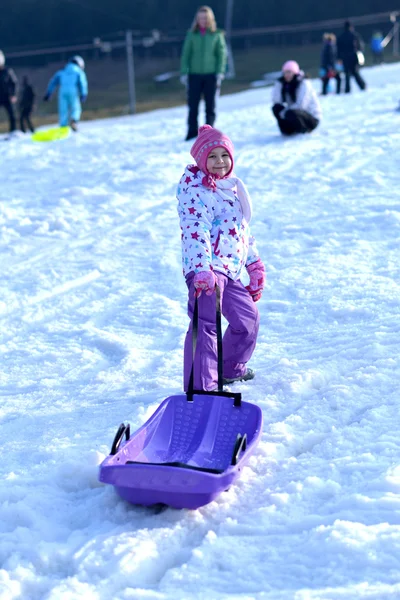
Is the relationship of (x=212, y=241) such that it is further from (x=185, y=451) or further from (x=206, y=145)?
(x=185, y=451)

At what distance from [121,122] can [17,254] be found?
26.5ft

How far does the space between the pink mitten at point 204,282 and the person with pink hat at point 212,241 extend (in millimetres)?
13

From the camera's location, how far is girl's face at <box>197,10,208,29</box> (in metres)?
10.3

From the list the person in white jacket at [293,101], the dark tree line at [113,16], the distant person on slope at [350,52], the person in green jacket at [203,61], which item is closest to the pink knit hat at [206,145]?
the person in white jacket at [293,101]

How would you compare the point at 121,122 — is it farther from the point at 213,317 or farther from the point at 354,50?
the point at 213,317

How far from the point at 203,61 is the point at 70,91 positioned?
3.97 metres

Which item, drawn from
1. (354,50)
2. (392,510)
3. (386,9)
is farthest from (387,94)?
(386,9)

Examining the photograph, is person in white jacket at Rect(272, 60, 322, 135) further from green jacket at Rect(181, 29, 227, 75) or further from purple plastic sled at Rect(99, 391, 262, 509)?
purple plastic sled at Rect(99, 391, 262, 509)

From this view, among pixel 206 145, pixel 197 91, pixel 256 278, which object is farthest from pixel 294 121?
pixel 206 145

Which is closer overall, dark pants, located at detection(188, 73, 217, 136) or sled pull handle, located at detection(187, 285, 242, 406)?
sled pull handle, located at detection(187, 285, 242, 406)

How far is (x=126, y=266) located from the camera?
244 inches

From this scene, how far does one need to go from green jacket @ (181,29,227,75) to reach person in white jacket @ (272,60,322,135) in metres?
0.80

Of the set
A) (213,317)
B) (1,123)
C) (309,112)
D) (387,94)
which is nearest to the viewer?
(213,317)

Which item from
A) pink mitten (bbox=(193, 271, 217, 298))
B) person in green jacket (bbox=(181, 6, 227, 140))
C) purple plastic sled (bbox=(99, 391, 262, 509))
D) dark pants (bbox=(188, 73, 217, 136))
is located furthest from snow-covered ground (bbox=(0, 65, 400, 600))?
person in green jacket (bbox=(181, 6, 227, 140))
